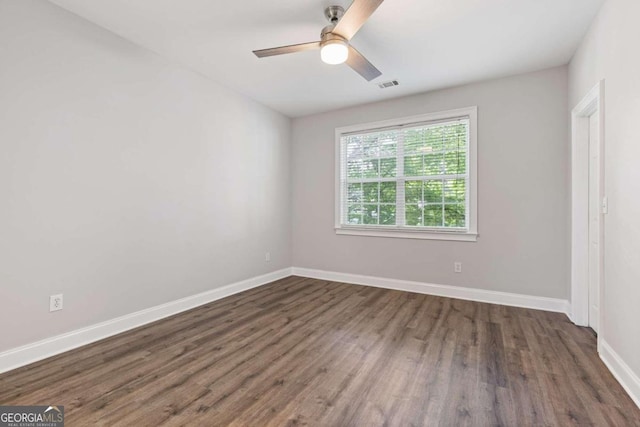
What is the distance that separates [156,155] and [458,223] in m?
3.69

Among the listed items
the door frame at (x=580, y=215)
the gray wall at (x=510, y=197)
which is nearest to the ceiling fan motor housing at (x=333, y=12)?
the gray wall at (x=510, y=197)

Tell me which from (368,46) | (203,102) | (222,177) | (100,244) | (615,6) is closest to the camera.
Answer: (615,6)

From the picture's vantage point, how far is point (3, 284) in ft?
6.90

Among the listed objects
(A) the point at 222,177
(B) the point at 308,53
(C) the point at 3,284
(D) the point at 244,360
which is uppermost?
(B) the point at 308,53

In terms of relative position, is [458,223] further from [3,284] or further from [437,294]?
[3,284]

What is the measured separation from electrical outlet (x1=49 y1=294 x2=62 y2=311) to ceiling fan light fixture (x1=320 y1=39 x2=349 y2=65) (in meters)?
2.88

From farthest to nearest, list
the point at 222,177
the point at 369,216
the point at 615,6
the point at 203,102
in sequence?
the point at 369,216 → the point at 222,177 → the point at 203,102 → the point at 615,6

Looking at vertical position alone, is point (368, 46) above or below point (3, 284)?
above

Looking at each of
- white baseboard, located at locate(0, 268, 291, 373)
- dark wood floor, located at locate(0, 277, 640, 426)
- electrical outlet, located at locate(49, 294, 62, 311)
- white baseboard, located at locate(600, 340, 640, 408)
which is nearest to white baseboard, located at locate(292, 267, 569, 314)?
dark wood floor, located at locate(0, 277, 640, 426)

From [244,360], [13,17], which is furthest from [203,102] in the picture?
[244,360]

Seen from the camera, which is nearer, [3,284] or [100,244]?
→ [3,284]

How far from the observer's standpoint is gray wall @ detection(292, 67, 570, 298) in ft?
10.9

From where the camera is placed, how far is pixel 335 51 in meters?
2.31

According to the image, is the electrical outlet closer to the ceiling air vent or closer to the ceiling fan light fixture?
the ceiling fan light fixture
